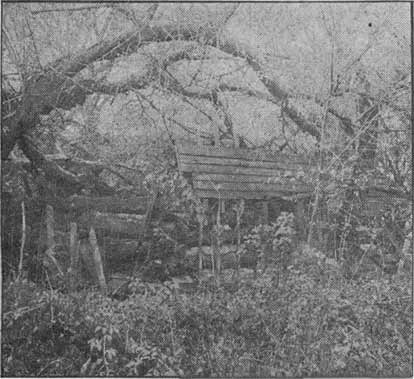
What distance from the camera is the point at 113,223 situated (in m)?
4.64

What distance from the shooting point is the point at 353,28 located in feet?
15.0

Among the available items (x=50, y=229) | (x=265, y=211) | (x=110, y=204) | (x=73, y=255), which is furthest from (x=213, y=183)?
(x=50, y=229)

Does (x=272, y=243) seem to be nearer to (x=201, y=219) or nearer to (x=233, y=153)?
(x=201, y=219)

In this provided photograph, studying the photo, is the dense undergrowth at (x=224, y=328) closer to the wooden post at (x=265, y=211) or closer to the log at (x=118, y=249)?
the log at (x=118, y=249)

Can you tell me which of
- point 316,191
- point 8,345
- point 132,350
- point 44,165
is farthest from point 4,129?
point 316,191

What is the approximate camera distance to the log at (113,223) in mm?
4574

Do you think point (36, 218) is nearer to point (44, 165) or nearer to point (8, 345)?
point (44, 165)

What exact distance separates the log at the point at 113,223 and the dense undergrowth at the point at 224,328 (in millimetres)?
551

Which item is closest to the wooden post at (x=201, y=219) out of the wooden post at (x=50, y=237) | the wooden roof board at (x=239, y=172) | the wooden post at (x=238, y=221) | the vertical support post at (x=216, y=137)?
the wooden roof board at (x=239, y=172)

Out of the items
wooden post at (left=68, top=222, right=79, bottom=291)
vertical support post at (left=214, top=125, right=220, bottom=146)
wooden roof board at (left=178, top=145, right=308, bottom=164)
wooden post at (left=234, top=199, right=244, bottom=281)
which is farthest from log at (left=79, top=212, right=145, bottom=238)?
vertical support post at (left=214, top=125, right=220, bottom=146)

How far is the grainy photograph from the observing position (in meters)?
4.17

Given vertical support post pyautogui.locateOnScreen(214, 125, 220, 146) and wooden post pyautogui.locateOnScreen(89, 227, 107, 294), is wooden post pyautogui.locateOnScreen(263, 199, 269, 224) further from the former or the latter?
wooden post pyautogui.locateOnScreen(89, 227, 107, 294)

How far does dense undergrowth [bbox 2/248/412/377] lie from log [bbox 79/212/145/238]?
21.7 inches

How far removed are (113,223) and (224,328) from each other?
1472 millimetres
